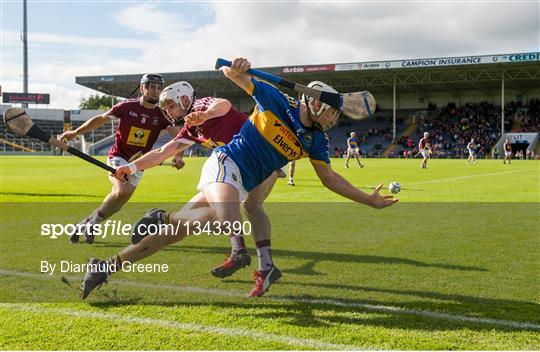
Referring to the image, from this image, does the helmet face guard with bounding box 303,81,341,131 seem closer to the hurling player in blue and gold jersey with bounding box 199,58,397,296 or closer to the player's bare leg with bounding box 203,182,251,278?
the hurling player in blue and gold jersey with bounding box 199,58,397,296

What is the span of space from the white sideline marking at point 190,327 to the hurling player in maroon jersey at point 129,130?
3.47 metres

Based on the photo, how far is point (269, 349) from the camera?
362 centimetres

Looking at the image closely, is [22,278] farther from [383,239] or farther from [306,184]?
[306,184]

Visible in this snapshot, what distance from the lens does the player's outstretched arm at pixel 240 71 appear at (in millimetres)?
4777

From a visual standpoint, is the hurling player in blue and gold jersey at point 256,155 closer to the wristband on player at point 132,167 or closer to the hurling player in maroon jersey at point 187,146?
the hurling player in maroon jersey at point 187,146

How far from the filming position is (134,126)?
8195mm

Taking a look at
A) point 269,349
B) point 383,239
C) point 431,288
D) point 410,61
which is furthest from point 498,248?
point 410,61

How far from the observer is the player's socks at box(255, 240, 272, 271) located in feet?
17.4

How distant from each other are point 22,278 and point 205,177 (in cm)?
229

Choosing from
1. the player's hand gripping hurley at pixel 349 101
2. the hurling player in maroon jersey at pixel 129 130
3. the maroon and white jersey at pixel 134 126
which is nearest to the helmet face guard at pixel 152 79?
the hurling player in maroon jersey at pixel 129 130

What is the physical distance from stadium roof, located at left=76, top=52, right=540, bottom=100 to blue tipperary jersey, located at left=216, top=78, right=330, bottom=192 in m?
48.9

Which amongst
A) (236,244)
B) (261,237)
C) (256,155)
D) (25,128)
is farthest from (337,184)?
(25,128)

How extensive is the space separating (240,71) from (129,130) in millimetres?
A: 3898

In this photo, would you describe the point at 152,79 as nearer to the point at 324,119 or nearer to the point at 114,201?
the point at 114,201
